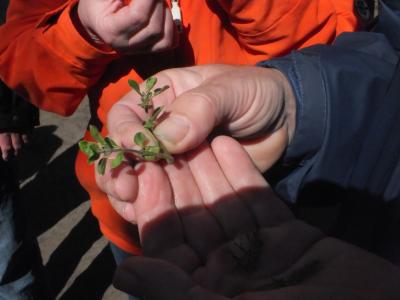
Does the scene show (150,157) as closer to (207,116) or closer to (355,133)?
(207,116)

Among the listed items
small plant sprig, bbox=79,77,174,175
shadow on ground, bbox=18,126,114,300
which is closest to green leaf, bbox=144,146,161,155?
small plant sprig, bbox=79,77,174,175

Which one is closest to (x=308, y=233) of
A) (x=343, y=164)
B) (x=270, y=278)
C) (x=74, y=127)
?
(x=270, y=278)

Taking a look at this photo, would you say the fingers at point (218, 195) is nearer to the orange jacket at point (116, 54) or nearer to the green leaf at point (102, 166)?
the green leaf at point (102, 166)

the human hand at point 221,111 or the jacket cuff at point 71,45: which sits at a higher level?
the jacket cuff at point 71,45

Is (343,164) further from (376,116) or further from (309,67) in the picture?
(309,67)

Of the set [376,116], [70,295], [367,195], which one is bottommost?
[70,295]

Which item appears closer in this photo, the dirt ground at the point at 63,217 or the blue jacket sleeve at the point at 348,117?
the blue jacket sleeve at the point at 348,117

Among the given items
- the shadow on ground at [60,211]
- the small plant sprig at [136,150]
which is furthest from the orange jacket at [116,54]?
the shadow on ground at [60,211]

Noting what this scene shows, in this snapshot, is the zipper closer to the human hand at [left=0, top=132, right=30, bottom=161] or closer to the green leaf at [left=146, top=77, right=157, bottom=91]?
the green leaf at [left=146, top=77, right=157, bottom=91]
